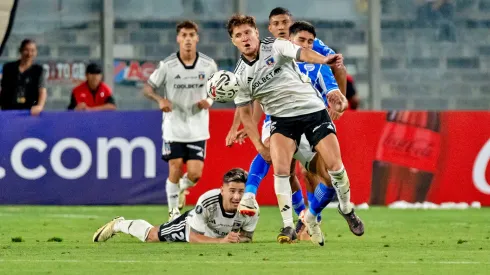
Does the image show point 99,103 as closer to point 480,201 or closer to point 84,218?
point 84,218

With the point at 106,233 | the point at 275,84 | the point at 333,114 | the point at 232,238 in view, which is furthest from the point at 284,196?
the point at 106,233

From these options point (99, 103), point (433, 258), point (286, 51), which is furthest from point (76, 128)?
point (433, 258)

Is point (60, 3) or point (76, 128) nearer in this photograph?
point (76, 128)

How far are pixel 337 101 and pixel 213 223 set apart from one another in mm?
1510

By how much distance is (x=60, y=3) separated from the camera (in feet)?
69.1

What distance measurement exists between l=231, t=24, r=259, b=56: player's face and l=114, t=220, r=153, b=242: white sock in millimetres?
1855

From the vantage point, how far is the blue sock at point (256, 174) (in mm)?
12055

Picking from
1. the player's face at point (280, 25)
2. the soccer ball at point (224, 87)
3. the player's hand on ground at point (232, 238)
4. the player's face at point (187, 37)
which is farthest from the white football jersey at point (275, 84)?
the player's face at point (187, 37)

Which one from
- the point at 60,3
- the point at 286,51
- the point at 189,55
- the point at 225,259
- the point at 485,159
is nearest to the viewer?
the point at 225,259

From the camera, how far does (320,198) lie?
39.1 ft

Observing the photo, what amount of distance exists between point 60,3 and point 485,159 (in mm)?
6985

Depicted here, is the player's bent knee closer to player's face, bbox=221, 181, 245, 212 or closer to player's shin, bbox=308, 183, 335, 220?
player's face, bbox=221, 181, 245, 212

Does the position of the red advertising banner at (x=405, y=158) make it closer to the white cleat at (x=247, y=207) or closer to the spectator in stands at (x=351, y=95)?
the spectator in stands at (x=351, y=95)

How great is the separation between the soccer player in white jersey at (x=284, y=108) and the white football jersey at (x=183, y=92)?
4.12m
